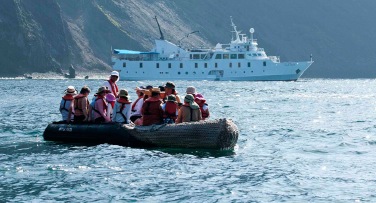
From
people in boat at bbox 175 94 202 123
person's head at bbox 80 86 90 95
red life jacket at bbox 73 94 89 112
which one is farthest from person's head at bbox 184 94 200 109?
red life jacket at bbox 73 94 89 112

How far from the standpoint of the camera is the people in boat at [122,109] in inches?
1010

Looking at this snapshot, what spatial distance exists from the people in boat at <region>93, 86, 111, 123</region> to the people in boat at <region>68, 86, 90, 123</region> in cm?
61

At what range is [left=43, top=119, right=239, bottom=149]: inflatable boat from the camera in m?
24.3

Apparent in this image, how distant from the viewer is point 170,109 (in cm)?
2545

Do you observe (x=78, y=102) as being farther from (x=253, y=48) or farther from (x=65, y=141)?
(x=253, y=48)

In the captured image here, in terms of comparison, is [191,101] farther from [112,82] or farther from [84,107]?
[84,107]

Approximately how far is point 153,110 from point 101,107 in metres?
2.20

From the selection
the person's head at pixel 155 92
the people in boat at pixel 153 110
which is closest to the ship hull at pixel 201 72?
the people in boat at pixel 153 110

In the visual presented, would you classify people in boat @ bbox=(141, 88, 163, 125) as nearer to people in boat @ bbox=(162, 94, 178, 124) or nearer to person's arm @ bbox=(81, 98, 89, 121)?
people in boat @ bbox=(162, 94, 178, 124)

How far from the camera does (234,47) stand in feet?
421

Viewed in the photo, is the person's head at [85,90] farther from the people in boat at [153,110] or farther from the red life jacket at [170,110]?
the red life jacket at [170,110]

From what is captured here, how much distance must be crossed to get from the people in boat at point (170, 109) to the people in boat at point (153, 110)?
24 cm

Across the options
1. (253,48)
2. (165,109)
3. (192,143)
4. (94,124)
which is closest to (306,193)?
(192,143)

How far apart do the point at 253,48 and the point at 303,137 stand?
96.6 meters
